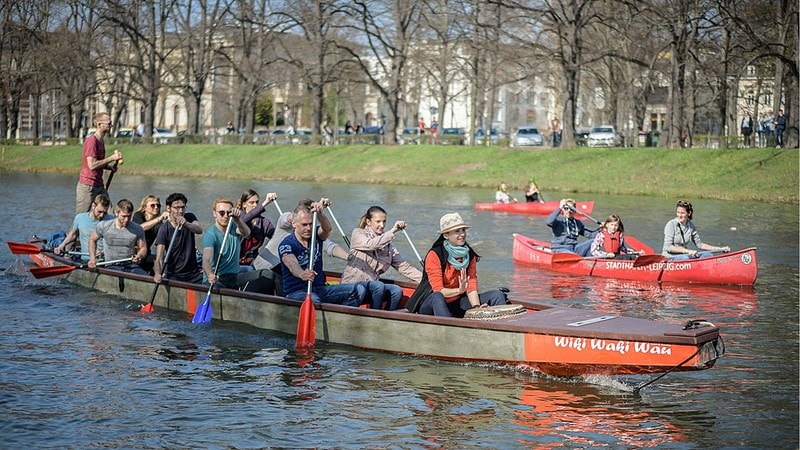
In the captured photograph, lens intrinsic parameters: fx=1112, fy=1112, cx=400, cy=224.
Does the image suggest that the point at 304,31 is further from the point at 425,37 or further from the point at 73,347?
the point at 73,347

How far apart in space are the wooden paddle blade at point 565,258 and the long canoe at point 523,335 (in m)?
7.22

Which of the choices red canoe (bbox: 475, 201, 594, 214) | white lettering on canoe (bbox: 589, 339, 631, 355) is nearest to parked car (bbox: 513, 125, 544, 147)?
red canoe (bbox: 475, 201, 594, 214)

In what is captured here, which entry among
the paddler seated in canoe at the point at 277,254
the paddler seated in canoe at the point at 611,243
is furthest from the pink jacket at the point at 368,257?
the paddler seated in canoe at the point at 611,243

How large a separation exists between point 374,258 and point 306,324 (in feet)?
4.48

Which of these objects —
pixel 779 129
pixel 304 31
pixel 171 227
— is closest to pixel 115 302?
pixel 171 227

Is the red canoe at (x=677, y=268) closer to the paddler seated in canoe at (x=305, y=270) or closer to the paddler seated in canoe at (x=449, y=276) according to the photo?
the paddler seated in canoe at (x=305, y=270)

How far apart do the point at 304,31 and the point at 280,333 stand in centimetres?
4662

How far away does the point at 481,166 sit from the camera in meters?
48.8

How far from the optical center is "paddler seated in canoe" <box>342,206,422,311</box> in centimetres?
1335

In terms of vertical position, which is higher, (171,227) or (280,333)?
(171,227)

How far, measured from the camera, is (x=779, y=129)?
4450cm

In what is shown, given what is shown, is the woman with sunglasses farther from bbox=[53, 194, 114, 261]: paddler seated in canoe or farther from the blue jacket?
the blue jacket

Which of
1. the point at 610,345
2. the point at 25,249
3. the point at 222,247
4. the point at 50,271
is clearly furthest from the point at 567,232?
the point at 610,345

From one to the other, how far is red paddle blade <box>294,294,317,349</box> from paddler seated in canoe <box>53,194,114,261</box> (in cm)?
521
